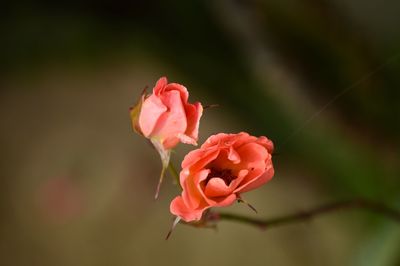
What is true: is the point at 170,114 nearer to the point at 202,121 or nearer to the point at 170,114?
the point at 170,114

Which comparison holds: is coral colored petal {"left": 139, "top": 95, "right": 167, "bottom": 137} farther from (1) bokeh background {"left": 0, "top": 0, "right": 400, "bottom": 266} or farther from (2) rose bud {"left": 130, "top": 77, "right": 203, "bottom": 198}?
(1) bokeh background {"left": 0, "top": 0, "right": 400, "bottom": 266}

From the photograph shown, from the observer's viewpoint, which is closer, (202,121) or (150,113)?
(150,113)

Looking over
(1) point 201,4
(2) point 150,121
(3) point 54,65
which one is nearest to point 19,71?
(3) point 54,65

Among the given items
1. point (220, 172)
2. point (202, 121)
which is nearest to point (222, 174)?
point (220, 172)

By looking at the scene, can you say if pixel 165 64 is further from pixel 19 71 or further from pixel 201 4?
pixel 19 71

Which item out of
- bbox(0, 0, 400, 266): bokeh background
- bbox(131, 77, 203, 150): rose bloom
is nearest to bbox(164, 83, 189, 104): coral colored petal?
bbox(131, 77, 203, 150): rose bloom

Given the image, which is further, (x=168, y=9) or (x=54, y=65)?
(x=54, y=65)
